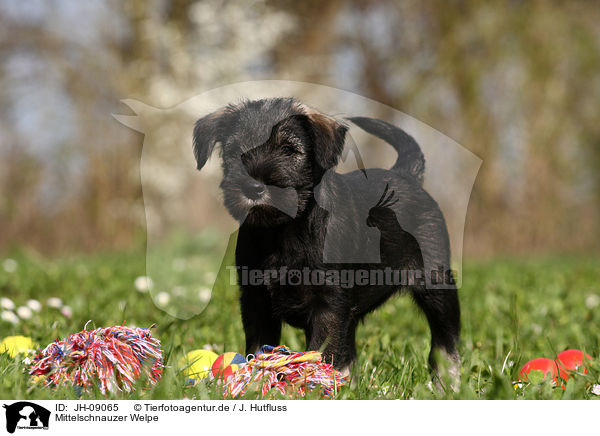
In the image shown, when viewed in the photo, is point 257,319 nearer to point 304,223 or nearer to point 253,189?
point 304,223

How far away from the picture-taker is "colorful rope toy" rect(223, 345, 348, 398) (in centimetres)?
208

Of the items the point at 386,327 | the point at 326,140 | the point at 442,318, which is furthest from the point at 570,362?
the point at 326,140

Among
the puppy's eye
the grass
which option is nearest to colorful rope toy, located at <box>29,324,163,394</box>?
the grass

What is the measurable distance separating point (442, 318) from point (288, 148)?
4.04ft

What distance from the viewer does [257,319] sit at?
2.47 metres

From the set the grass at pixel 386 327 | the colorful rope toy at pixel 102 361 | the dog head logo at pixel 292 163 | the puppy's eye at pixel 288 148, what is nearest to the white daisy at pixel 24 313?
the grass at pixel 386 327

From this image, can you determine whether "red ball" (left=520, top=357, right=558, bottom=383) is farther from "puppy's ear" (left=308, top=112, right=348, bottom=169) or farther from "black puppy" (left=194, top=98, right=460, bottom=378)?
"puppy's ear" (left=308, top=112, right=348, bottom=169)

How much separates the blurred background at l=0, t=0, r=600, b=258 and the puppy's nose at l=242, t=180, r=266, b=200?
6.04m

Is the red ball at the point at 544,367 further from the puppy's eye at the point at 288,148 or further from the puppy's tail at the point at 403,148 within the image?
the puppy's eye at the point at 288,148

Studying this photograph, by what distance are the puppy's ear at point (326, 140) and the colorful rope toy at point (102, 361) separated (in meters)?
1.06

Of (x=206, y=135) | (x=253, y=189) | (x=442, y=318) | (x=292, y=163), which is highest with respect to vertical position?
(x=206, y=135)
